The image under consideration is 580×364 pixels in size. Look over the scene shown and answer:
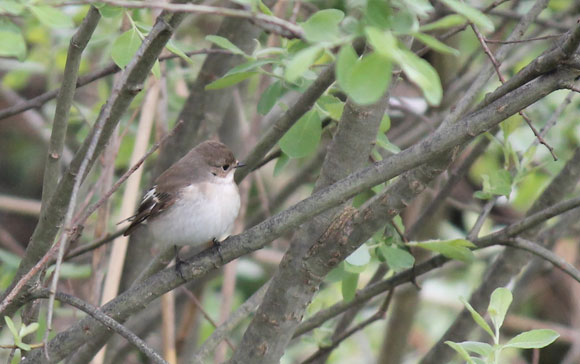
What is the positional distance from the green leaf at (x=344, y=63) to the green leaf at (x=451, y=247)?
45.1 inches

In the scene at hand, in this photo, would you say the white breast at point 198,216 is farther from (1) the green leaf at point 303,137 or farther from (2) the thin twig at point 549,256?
(2) the thin twig at point 549,256

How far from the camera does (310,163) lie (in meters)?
3.95

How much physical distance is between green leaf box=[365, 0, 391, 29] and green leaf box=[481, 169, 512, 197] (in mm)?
1209

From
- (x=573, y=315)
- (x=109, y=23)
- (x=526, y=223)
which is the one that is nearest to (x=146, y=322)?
(x=109, y=23)

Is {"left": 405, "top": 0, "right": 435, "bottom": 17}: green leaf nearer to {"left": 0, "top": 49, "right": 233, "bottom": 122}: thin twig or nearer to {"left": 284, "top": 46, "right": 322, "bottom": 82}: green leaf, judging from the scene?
{"left": 284, "top": 46, "right": 322, "bottom": 82}: green leaf

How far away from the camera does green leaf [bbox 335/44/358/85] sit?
1.21 meters

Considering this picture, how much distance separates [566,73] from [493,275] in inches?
54.2

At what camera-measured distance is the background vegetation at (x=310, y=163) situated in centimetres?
177

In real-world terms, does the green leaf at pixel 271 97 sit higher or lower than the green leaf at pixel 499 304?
higher

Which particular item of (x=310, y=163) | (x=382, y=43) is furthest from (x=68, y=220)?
(x=310, y=163)

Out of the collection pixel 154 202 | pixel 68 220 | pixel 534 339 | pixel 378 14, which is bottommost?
pixel 534 339

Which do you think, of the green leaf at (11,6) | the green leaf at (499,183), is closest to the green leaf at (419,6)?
the green leaf at (11,6)

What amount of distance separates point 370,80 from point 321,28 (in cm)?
16

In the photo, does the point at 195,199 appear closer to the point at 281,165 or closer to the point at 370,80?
the point at 281,165
